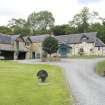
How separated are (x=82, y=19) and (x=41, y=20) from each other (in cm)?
2170

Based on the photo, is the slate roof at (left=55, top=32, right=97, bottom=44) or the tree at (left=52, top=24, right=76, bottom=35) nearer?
the slate roof at (left=55, top=32, right=97, bottom=44)

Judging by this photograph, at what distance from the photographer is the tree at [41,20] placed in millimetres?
145000

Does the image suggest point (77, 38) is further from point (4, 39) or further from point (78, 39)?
point (4, 39)

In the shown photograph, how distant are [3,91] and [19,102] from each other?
486 cm

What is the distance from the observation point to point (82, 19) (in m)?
134

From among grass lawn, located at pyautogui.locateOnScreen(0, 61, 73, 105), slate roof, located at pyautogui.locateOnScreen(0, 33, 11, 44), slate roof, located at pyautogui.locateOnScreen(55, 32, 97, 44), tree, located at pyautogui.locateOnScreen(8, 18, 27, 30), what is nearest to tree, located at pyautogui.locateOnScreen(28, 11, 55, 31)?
tree, located at pyautogui.locateOnScreen(8, 18, 27, 30)

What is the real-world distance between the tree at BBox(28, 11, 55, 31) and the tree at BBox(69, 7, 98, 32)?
14.2 metres

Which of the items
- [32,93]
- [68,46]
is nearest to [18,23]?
[68,46]

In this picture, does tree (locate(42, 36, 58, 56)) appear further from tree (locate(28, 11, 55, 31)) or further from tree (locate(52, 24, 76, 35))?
tree (locate(28, 11, 55, 31))

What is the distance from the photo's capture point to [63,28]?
423ft

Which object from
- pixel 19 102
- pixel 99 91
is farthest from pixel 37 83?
pixel 19 102

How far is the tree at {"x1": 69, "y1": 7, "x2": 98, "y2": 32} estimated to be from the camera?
13225 centimetres

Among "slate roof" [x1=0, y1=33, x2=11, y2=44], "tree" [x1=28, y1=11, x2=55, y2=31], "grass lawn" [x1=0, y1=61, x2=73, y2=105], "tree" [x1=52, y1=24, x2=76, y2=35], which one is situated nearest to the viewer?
"grass lawn" [x1=0, y1=61, x2=73, y2=105]

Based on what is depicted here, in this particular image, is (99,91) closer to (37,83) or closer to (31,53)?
(37,83)
